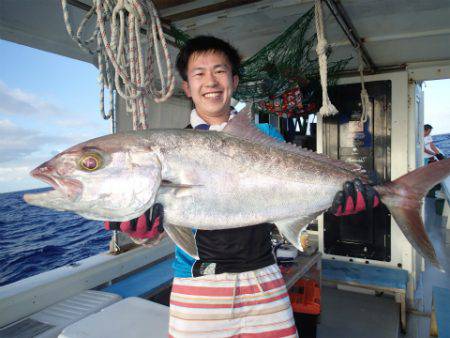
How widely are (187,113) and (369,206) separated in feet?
14.9

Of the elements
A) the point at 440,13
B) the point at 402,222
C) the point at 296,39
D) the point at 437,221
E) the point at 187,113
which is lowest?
the point at 437,221

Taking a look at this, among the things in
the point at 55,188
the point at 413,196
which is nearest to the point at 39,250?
the point at 55,188

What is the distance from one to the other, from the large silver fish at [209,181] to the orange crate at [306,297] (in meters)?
2.33

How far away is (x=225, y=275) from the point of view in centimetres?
200

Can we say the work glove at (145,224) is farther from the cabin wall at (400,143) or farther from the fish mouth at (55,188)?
the cabin wall at (400,143)

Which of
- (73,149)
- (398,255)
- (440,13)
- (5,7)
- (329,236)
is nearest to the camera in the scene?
(73,149)

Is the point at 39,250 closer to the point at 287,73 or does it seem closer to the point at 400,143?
the point at 287,73

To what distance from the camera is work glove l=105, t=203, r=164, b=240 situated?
1.74 m

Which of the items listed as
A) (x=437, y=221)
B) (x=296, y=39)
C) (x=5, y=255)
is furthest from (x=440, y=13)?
(x=5, y=255)

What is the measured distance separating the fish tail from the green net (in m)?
1.98

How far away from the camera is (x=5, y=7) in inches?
119

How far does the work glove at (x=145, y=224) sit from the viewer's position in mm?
1739

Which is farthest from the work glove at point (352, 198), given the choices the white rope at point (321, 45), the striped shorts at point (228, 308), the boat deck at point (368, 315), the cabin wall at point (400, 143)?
the cabin wall at point (400, 143)

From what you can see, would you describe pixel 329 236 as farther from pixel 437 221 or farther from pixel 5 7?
pixel 437 221
